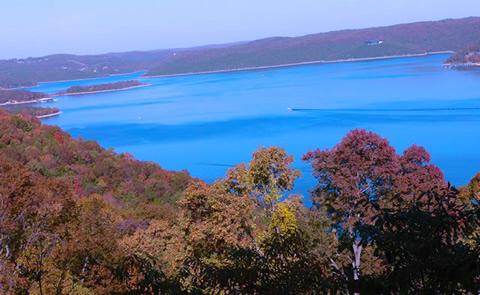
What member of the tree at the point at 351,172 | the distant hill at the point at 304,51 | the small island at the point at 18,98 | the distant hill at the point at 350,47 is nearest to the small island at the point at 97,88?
the small island at the point at 18,98

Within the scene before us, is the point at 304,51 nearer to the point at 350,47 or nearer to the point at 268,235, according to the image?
the point at 350,47

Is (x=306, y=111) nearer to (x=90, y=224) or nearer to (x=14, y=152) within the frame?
(x=14, y=152)

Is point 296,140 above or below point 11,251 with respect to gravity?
below

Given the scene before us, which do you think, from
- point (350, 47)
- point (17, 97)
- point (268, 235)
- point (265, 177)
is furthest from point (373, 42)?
point (268, 235)

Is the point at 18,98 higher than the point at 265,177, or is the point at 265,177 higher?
the point at 265,177

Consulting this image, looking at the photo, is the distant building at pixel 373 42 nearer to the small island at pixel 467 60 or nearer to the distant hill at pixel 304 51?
the distant hill at pixel 304 51

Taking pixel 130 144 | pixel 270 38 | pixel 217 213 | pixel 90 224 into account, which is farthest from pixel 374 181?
pixel 270 38
